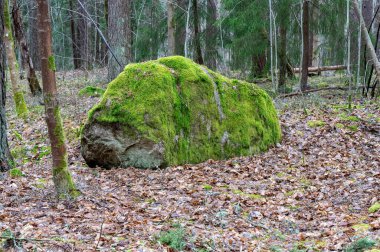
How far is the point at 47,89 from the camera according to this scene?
512 centimetres

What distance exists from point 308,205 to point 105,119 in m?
3.79

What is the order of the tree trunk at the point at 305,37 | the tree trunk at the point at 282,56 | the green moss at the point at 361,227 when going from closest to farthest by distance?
the green moss at the point at 361,227 < the tree trunk at the point at 305,37 < the tree trunk at the point at 282,56

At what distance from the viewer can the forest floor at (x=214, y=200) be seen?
173 inches

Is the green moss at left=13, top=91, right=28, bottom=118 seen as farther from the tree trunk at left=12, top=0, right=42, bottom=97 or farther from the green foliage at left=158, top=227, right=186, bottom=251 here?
the green foliage at left=158, top=227, right=186, bottom=251

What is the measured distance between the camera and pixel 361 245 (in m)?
3.98

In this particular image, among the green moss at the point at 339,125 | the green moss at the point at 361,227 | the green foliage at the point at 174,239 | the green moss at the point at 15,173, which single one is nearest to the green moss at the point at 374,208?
the green moss at the point at 361,227

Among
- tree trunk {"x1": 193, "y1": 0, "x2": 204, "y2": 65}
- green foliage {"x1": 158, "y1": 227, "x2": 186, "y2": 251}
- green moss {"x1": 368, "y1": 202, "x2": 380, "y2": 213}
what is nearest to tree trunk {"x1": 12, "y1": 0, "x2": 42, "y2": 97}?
tree trunk {"x1": 193, "y1": 0, "x2": 204, "y2": 65}

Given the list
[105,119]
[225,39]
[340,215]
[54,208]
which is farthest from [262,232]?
[225,39]

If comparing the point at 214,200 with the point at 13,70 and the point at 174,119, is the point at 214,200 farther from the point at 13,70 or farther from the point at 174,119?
the point at 13,70

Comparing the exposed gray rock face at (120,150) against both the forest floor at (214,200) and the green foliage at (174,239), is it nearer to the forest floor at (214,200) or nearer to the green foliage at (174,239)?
the forest floor at (214,200)

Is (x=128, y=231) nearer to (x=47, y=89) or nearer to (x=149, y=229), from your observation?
(x=149, y=229)

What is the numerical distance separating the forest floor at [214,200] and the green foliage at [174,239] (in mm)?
11

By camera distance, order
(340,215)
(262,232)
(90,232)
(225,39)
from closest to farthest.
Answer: (90,232), (262,232), (340,215), (225,39)

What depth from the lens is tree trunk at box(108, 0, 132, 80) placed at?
14.5m
